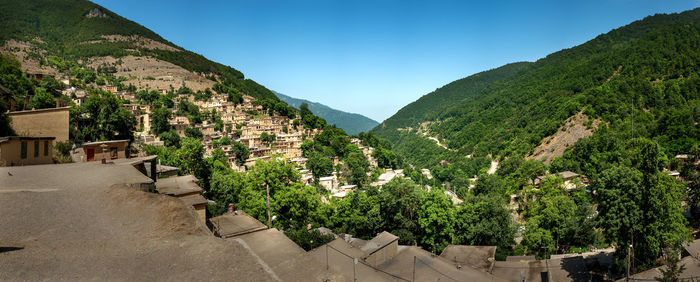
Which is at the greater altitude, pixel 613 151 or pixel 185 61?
pixel 185 61

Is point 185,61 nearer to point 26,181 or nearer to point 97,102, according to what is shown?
point 97,102

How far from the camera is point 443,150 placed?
356 ft

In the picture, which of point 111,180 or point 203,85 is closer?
point 111,180

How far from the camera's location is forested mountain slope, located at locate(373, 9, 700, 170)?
49.6m

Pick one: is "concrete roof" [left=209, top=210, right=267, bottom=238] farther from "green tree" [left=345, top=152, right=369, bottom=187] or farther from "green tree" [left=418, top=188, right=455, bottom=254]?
"green tree" [left=345, top=152, right=369, bottom=187]

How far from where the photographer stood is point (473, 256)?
18062 millimetres

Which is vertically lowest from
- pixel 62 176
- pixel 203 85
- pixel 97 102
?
pixel 62 176

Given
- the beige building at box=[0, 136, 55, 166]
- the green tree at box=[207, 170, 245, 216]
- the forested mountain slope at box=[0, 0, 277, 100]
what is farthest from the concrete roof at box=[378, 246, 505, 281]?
the forested mountain slope at box=[0, 0, 277, 100]

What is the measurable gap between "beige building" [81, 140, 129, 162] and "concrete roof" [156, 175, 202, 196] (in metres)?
4.18

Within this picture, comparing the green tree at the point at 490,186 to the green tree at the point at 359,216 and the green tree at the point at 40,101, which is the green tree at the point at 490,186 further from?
the green tree at the point at 40,101

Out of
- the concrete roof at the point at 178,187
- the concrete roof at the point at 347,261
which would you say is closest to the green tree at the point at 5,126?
the concrete roof at the point at 178,187

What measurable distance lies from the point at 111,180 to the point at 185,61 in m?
139

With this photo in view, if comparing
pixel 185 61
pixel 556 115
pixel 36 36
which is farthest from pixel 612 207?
pixel 36 36

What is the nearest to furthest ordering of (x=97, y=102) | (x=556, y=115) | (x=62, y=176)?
(x=62, y=176) → (x=97, y=102) → (x=556, y=115)
